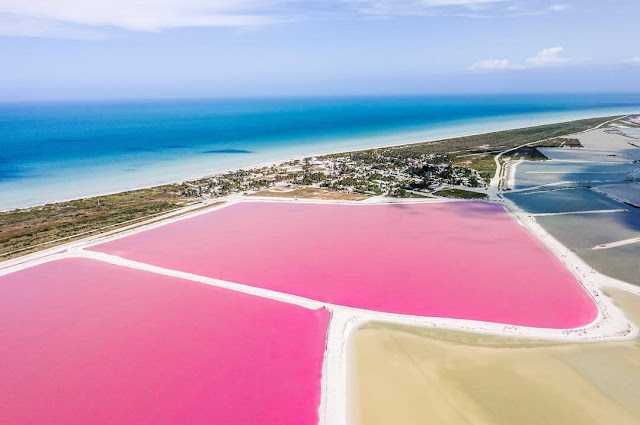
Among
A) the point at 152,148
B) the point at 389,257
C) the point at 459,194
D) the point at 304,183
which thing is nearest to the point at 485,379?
the point at 389,257

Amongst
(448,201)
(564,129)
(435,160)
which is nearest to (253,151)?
(435,160)

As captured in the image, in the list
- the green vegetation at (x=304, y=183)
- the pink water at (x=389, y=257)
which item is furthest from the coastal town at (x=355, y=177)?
the pink water at (x=389, y=257)

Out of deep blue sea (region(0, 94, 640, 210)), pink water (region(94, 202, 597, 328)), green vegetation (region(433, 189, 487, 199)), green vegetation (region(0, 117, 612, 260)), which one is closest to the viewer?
pink water (region(94, 202, 597, 328))

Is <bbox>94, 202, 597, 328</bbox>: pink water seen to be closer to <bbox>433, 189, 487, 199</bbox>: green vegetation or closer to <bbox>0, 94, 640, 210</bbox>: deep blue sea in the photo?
<bbox>433, 189, 487, 199</bbox>: green vegetation

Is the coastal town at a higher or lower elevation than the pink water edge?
higher

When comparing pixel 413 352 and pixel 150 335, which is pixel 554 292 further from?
pixel 150 335

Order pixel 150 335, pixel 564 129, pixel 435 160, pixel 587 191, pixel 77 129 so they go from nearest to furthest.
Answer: pixel 150 335 → pixel 587 191 → pixel 435 160 → pixel 564 129 → pixel 77 129

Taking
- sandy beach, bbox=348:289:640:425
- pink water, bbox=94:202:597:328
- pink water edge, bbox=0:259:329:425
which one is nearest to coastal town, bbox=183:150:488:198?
pink water, bbox=94:202:597:328
